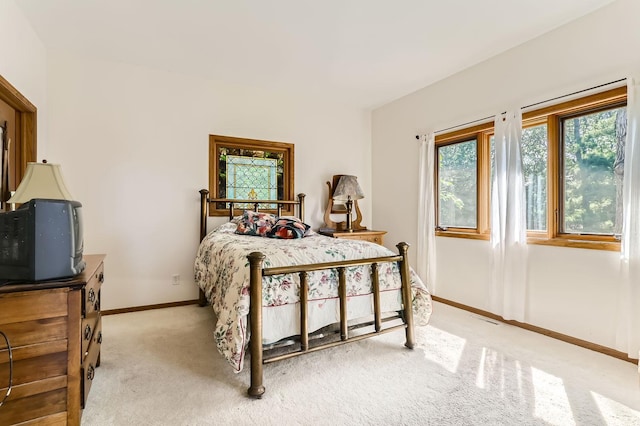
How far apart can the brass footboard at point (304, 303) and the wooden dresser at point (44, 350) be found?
0.77m

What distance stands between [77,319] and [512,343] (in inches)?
112

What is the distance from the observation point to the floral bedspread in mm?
1775

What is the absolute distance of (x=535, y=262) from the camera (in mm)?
2744

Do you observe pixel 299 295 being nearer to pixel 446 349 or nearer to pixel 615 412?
pixel 446 349

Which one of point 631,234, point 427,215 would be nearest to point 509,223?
point 631,234

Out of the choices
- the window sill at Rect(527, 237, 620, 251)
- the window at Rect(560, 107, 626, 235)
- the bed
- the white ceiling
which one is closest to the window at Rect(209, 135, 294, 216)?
the white ceiling

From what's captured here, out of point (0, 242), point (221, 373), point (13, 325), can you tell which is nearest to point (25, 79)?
point (0, 242)

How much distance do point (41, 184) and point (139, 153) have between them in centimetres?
147

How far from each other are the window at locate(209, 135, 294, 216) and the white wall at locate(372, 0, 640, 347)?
1.63m

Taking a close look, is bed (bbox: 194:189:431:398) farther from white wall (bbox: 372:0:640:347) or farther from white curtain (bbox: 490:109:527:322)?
white wall (bbox: 372:0:640:347)

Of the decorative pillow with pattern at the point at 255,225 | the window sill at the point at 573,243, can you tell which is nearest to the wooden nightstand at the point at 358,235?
the decorative pillow with pattern at the point at 255,225

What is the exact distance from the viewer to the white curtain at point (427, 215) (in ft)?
12.1

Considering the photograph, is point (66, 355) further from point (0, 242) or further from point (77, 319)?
point (0, 242)

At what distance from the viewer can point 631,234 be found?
2143 mm
